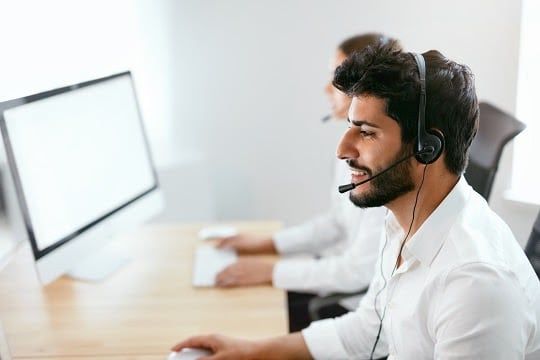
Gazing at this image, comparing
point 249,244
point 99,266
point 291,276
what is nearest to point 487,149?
point 291,276

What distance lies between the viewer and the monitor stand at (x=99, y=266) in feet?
4.95

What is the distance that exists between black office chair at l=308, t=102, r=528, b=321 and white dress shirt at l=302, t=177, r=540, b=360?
33 cm

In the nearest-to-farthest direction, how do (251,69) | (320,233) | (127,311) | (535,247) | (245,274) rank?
(535,247), (127,311), (245,274), (320,233), (251,69)

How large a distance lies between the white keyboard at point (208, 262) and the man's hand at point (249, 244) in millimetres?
19

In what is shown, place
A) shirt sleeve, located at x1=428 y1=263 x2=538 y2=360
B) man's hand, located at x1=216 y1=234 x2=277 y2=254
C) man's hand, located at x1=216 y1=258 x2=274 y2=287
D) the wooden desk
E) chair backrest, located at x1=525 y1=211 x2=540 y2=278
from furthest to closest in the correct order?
man's hand, located at x1=216 y1=234 x2=277 y2=254, man's hand, located at x1=216 y1=258 x2=274 y2=287, the wooden desk, chair backrest, located at x1=525 y1=211 x2=540 y2=278, shirt sleeve, located at x1=428 y1=263 x2=538 y2=360

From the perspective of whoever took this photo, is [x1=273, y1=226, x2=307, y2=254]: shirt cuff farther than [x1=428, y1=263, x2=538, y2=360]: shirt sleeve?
Yes

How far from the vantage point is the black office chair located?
1305 mm

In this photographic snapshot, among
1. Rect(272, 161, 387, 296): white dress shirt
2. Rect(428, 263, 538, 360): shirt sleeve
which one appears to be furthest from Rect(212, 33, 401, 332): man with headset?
Rect(428, 263, 538, 360): shirt sleeve

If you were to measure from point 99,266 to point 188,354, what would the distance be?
1.69 feet

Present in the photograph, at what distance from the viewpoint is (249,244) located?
5.44ft

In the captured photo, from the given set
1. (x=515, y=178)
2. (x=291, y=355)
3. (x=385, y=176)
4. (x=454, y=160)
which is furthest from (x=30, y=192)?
(x=515, y=178)

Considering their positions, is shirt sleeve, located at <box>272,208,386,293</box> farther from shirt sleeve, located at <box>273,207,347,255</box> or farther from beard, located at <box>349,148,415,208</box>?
beard, located at <box>349,148,415,208</box>

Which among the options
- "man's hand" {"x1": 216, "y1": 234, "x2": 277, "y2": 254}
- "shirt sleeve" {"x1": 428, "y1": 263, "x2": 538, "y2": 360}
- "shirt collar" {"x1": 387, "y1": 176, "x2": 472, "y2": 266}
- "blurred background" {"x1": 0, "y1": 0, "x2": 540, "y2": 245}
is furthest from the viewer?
"blurred background" {"x1": 0, "y1": 0, "x2": 540, "y2": 245}

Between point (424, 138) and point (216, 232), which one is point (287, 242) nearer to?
point (216, 232)
